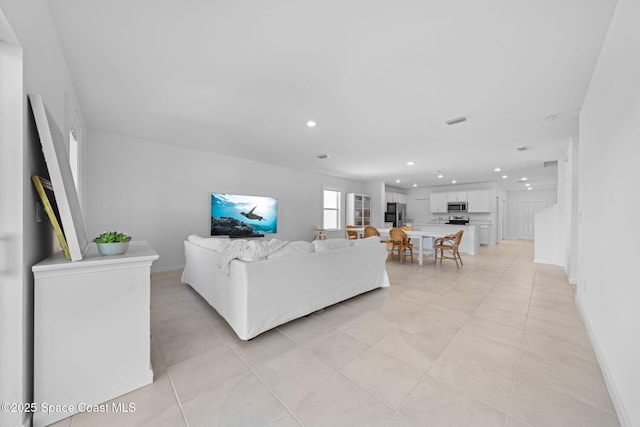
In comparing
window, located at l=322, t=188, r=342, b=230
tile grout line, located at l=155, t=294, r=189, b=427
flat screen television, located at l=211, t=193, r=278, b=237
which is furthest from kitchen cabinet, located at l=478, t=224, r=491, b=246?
tile grout line, located at l=155, t=294, r=189, b=427

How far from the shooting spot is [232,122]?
136 inches

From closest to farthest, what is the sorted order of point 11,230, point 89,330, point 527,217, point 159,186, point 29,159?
point 11,230, point 29,159, point 89,330, point 159,186, point 527,217

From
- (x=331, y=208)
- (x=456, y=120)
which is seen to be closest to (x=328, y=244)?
(x=456, y=120)

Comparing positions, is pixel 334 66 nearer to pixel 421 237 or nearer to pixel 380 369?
pixel 380 369

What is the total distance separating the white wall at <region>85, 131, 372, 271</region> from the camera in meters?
3.85

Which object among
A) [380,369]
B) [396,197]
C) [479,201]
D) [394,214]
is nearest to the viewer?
[380,369]

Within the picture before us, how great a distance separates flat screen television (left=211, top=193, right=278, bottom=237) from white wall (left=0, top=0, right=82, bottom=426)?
3495 mm

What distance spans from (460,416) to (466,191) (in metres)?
9.51

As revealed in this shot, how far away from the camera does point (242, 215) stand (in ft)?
18.0

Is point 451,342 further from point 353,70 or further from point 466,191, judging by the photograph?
point 466,191

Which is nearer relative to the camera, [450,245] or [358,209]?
[450,245]

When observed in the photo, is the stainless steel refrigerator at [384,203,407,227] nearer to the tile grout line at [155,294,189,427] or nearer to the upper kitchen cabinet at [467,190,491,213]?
the upper kitchen cabinet at [467,190,491,213]

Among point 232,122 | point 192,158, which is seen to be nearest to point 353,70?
point 232,122

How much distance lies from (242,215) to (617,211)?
5.40 meters
